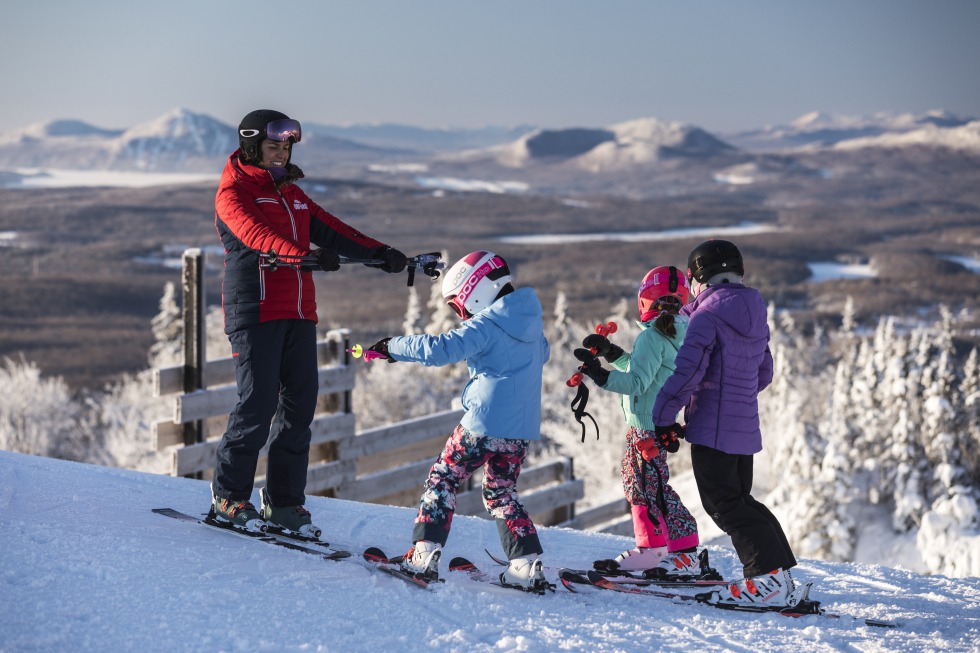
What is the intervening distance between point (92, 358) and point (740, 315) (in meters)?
110

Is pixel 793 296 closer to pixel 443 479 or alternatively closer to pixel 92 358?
pixel 92 358

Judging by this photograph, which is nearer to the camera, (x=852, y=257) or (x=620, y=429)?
(x=620, y=429)

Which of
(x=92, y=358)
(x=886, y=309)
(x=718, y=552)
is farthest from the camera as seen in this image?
(x=886, y=309)

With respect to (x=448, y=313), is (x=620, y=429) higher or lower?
lower

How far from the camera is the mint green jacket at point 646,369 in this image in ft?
15.1

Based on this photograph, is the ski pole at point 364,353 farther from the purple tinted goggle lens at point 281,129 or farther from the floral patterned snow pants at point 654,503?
the floral patterned snow pants at point 654,503

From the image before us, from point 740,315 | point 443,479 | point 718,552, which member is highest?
point 740,315

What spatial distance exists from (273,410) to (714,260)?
7.47 feet

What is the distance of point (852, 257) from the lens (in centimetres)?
18400

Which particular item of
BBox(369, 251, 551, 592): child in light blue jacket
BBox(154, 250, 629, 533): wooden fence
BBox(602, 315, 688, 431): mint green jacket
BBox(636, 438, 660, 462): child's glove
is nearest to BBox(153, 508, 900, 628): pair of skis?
BBox(369, 251, 551, 592): child in light blue jacket

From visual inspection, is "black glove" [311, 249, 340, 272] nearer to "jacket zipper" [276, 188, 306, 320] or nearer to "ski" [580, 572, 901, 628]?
"jacket zipper" [276, 188, 306, 320]

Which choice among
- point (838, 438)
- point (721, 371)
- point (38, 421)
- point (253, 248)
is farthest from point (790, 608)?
point (38, 421)

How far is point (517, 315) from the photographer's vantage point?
14.0 ft

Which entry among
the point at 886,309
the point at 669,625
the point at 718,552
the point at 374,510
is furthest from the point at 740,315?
the point at 886,309
